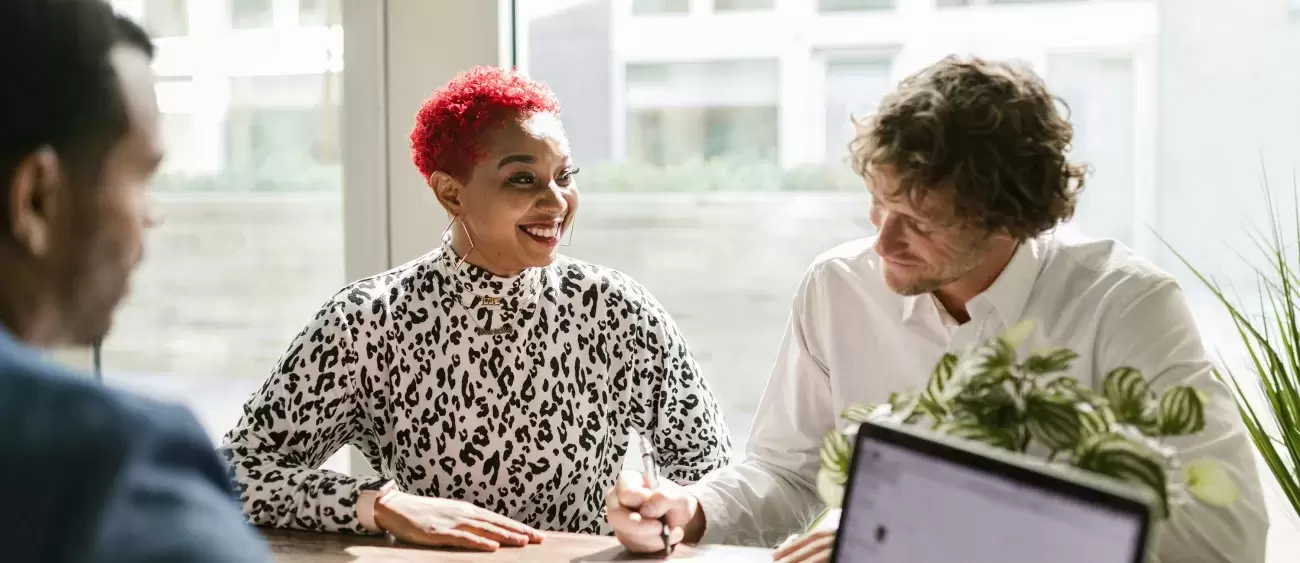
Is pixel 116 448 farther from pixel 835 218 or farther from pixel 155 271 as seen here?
pixel 155 271

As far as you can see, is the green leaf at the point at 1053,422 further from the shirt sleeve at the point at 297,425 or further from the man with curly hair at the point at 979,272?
the shirt sleeve at the point at 297,425

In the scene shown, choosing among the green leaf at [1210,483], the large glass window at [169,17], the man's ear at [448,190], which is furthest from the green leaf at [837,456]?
the large glass window at [169,17]

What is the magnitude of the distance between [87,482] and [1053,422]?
71cm

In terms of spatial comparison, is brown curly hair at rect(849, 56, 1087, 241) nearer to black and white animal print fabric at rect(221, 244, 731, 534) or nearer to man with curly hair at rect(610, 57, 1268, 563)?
man with curly hair at rect(610, 57, 1268, 563)

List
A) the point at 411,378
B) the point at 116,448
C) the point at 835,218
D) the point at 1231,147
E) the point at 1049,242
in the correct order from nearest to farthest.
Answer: the point at 116,448 → the point at 1049,242 → the point at 411,378 → the point at 1231,147 → the point at 835,218

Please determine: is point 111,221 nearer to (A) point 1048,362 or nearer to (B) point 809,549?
(A) point 1048,362

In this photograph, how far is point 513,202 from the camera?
1.95 meters

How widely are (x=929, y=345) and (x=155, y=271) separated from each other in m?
2.27

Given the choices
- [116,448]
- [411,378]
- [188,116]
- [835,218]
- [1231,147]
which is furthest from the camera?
[188,116]

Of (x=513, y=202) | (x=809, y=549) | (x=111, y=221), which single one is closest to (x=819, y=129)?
(x=513, y=202)

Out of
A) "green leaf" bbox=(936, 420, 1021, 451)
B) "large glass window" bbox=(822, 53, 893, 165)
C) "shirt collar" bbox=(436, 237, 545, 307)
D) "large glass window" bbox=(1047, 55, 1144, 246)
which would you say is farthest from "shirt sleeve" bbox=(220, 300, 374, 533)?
"large glass window" bbox=(1047, 55, 1144, 246)

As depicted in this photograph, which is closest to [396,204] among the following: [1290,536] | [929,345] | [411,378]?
[411,378]

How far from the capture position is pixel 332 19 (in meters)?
2.80

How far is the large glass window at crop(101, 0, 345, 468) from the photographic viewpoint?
2873 mm
